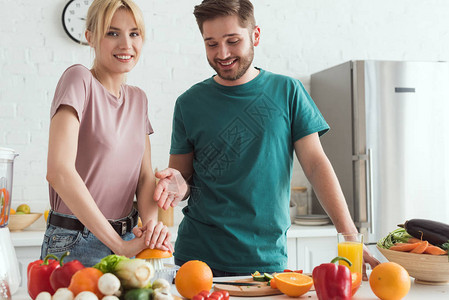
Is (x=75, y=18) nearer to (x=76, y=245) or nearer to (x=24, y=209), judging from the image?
(x=24, y=209)

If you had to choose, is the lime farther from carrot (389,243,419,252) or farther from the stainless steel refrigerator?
carrot (389,243,419,252)

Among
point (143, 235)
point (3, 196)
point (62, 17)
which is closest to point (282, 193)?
point (143, 235)

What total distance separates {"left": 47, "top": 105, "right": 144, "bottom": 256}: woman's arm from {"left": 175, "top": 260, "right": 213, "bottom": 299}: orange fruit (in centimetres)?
23

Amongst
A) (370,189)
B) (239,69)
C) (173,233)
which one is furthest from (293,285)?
(370,189)

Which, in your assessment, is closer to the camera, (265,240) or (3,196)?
(3,196)

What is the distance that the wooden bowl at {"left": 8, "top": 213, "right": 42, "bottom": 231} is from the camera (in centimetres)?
287

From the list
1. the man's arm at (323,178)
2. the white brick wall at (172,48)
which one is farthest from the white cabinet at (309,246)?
the man's arm at (323,178)

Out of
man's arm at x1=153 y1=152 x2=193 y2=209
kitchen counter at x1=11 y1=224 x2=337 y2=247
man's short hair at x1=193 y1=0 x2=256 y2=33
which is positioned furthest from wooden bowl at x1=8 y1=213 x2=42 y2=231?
man's short hair at x1=193 y1=0 x2=256 y2=33

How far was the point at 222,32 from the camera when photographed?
179 centimetres

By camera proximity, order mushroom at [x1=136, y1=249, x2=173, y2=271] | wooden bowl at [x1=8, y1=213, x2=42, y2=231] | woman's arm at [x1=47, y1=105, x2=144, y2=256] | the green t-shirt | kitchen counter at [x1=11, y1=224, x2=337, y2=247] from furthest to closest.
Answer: wooden bowl at [x1=8, y1=213, x2=42, y2=231] < kitchen counter at [x1=11, y1=224, x2=337, y2=247] < the green t-shirt < woman's arm at [x1=47, y1=105, x2=144, y2=256] < mushroom at [x1=136, y1=249, x2=173, y2=271]

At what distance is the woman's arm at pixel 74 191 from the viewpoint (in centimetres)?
141

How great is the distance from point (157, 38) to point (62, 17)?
0.61 metres

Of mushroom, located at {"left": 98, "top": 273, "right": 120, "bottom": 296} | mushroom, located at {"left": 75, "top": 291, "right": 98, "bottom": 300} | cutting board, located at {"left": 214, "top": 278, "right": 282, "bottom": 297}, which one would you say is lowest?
cutting board, located at {"left": 214, "top": 278, "right": 282, "bottom": 297}

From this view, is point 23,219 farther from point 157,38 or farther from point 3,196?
point 3,196
